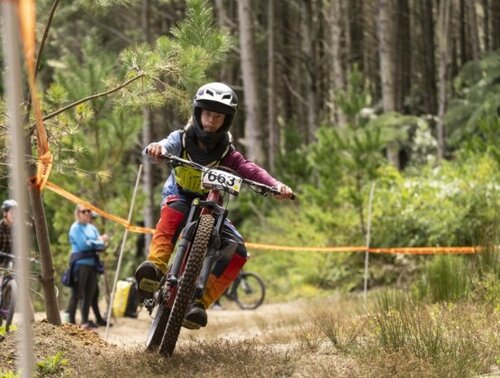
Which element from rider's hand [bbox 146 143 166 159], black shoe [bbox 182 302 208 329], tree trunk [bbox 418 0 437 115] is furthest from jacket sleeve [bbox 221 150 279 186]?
tree trunk [bbox 418 0 437 115]

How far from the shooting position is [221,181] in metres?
6.35

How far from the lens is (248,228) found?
22.2 m

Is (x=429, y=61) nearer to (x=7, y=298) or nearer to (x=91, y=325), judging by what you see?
(x=91, y=325)

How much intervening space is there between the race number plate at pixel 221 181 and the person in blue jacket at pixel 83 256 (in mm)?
6001

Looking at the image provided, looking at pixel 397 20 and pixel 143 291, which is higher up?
pixel 397 20

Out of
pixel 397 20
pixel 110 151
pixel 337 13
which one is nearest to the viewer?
pixel 110 151

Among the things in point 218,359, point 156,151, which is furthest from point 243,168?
point 218,359

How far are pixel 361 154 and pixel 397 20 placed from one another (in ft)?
67.9

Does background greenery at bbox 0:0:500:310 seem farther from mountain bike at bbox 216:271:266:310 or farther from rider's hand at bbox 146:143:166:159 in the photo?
rider's hand at bbox 146:143:166:159

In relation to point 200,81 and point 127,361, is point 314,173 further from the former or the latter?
point 127,361

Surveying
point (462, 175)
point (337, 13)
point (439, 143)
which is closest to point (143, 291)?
point (462, 175)

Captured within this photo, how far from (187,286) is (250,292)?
11355mm

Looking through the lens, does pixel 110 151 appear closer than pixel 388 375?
No

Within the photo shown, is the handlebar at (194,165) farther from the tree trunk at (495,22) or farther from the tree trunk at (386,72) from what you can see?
the tree trunk at (495,22)
